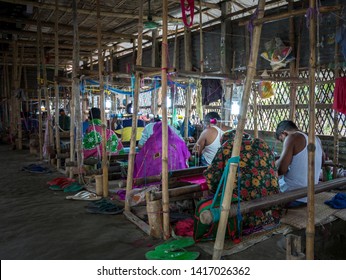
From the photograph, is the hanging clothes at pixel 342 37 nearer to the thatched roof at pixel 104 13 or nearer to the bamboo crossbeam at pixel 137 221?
the thatched roof at pixel 104 13

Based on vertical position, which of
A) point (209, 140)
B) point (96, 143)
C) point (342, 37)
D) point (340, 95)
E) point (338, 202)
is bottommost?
point (338, 202)

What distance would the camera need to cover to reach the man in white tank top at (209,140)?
17.7 ft

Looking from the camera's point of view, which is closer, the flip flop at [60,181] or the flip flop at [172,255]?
the flip flop at [172,255]

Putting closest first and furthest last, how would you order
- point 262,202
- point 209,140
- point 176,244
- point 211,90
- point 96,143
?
point 262,202 → point 176,244 → point 209,140 → point 96,143 → point 211,90

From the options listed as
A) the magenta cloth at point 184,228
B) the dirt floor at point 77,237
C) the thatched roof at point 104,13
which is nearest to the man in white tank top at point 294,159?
the dirt floor at point 77,237

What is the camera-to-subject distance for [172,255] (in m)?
3.02

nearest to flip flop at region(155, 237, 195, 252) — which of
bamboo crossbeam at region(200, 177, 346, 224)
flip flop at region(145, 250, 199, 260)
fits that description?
flip flop at region(145, 250, 199, 260)

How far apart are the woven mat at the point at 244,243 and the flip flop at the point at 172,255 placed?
7.8 inches

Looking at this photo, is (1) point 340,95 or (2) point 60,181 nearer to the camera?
(1) point 340,95

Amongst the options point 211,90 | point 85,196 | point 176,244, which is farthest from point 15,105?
point 176,244

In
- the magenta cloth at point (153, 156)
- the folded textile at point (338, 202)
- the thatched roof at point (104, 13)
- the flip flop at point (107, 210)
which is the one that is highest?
the thatched roof at point (104, 13)

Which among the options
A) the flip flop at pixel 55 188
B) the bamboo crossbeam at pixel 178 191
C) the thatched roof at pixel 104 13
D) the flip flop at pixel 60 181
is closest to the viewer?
the bamboo crossbeam at pixel 178 191

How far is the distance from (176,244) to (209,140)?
2491 mm

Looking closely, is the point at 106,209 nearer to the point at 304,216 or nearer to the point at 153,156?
the point at 153,156
